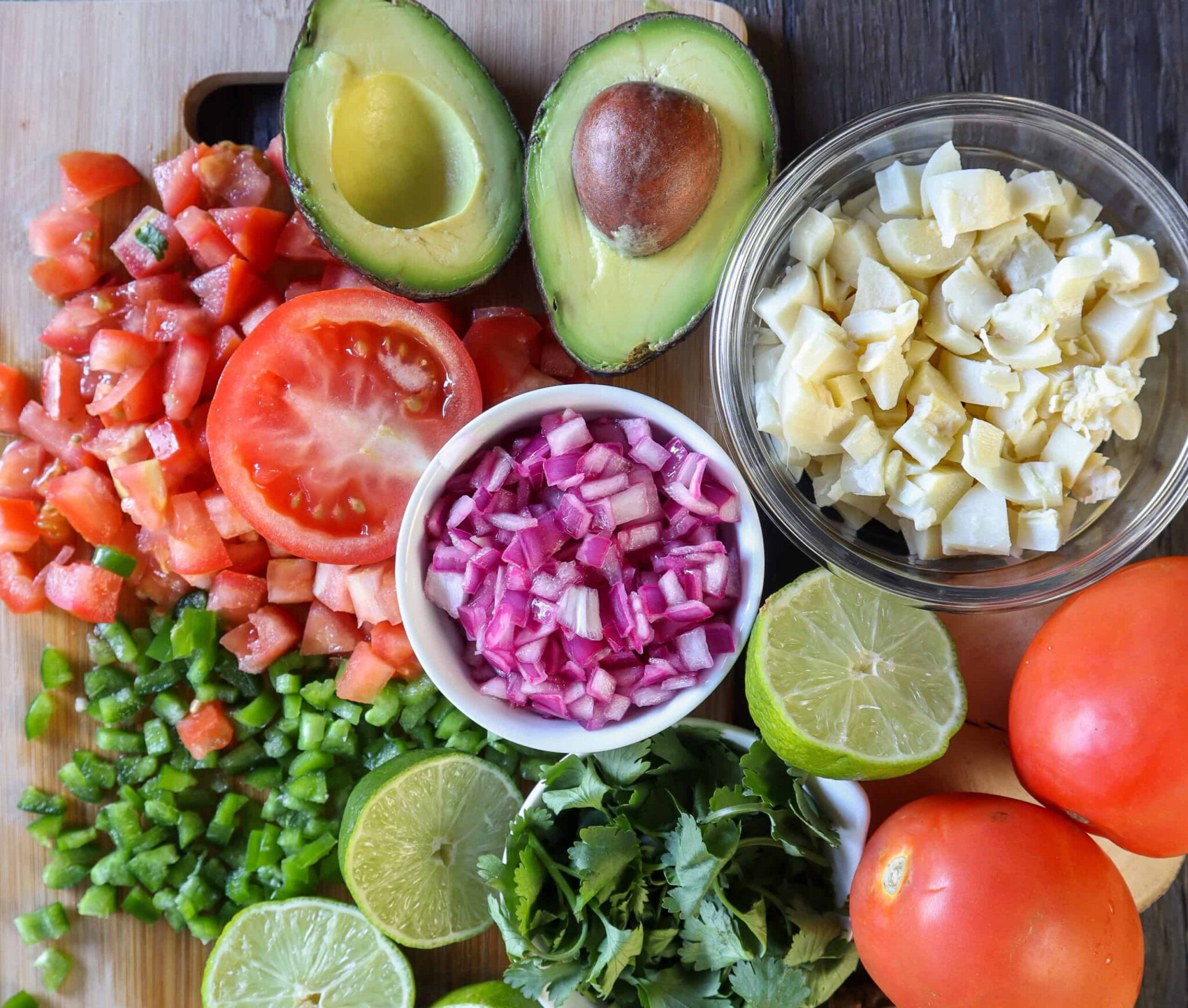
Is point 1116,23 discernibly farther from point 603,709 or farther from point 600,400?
point 603,709

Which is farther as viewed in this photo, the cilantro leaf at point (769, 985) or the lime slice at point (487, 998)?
the lime slice at point (487, 998)

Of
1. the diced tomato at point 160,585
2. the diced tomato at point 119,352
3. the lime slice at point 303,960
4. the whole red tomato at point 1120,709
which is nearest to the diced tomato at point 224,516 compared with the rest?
the diced tomato at point 160,585

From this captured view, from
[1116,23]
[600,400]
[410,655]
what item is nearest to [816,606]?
[600,400]

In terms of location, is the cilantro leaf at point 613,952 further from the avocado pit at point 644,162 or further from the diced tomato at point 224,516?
the avocado pit at point 644,162

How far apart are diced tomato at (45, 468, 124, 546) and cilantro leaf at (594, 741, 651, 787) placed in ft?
2.88

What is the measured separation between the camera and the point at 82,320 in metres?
1.66

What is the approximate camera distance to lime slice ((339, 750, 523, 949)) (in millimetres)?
1545

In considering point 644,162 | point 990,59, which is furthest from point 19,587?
point 990,59

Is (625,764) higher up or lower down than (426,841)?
higher up

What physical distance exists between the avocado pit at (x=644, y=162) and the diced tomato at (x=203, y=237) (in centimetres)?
62

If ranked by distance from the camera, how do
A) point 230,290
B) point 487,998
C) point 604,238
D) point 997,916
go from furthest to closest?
point 230,290 → point 487,998 → point 604,238 → point 997,916

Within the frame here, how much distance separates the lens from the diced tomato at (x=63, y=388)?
5.46 ft

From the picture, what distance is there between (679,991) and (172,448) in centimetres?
112

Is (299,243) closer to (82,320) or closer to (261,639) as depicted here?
(82,320)
